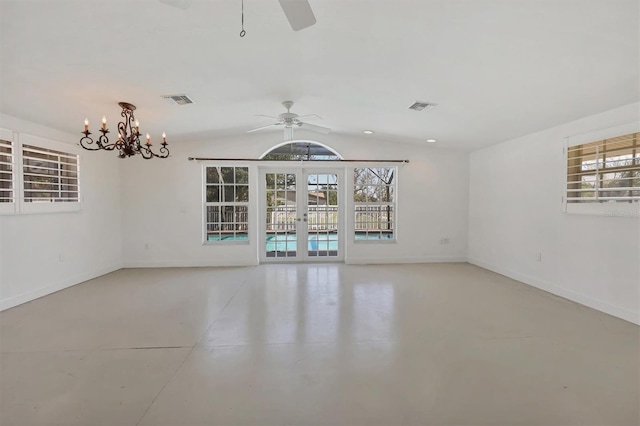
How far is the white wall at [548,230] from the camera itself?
10.4 ft

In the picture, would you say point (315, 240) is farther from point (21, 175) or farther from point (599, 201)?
point (21, 175)

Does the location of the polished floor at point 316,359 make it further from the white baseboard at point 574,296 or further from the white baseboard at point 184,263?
the white baseboard at point 184,263

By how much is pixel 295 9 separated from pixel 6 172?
4.10 metres

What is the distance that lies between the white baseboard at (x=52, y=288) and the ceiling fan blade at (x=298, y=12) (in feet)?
14.9

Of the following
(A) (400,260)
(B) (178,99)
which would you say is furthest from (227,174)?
→ (A) (400,260)

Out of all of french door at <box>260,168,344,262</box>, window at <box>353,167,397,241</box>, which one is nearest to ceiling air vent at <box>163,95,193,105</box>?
french door at <box>260,168,344,262</box>

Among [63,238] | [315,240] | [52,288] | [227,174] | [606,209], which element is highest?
[227,174]

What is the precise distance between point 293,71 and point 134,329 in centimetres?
303

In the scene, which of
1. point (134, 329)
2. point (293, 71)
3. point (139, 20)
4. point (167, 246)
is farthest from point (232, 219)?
point (139, 20)

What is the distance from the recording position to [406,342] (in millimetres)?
2639

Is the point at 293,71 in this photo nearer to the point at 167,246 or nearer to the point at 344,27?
the point at 344,27

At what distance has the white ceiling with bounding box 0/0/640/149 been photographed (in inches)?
76.9

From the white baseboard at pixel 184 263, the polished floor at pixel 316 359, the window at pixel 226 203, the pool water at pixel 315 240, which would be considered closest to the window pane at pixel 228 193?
the window at pixel 226 203

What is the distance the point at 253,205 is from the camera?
580 centimetres
